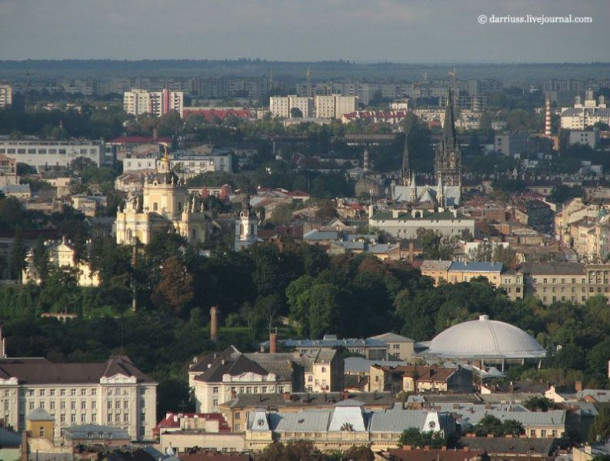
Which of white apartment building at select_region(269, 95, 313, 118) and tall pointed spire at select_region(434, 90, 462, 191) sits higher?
tall pointed spire at select_region(434, 90, 462, 191)

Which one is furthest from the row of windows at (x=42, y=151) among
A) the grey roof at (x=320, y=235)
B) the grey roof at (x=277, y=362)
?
the grey roof at (x=277, y=362)

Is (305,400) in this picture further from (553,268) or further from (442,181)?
(442,181)

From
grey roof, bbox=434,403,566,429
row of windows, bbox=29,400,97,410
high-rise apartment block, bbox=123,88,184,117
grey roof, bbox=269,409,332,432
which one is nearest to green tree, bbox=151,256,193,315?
row of windows, bbox=29,400,97,410

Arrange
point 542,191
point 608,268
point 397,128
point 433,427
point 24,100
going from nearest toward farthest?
point 433,427 < point 608,268 < point 542,191 < point 397,128 < point 24,100

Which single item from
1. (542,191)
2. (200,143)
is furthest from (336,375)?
(200,143)

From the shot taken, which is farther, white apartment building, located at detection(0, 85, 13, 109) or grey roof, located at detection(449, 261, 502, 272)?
white apartment building, located at detection(0, 85, 13, 109)

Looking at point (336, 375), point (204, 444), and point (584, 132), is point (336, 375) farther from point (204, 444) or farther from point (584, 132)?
point (584, 132)

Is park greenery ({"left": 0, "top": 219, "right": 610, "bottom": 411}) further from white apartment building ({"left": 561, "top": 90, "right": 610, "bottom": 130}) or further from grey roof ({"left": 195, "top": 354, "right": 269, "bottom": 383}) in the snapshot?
white apartment building ({"left": 561, "top": 90, "right": 610, "bottom": 130})
